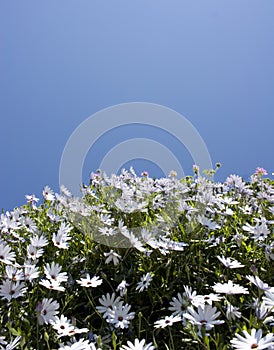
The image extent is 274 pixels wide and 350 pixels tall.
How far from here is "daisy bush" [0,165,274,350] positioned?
71.0 inches

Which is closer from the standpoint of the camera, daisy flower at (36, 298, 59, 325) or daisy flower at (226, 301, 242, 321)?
daisy flower at (226, 301, 242, 321)

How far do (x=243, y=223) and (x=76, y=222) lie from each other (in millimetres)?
1103

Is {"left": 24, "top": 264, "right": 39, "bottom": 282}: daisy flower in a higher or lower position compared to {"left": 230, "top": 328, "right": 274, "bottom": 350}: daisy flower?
higher

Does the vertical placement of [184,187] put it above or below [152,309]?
above

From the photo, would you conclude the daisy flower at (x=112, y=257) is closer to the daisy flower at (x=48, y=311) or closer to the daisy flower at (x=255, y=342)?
the daisy flower at (x=48, y=311)

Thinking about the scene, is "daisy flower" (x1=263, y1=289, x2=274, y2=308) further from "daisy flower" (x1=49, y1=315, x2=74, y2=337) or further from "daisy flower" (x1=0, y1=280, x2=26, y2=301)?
"daisy flower" (x1=0, y1=280, x2=26, y2=301)

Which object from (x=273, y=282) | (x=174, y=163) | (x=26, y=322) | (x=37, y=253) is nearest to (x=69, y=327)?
(x=26, y=322)

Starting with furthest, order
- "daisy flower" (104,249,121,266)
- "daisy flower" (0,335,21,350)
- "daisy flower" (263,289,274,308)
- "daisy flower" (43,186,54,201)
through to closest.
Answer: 1. "daisy flower" (43,186,54,201)
2. "daisy flower" (104,249,121,266)
3. "daisy flower" (0,335,21,350)
4. "daisy flower" (263,289,274,308)

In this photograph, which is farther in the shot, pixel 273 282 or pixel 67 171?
pixel 67 171

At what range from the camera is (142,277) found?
2.33 m

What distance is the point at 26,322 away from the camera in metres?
2.04

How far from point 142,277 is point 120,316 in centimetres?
35

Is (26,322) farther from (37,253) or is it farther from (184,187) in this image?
(184,187)

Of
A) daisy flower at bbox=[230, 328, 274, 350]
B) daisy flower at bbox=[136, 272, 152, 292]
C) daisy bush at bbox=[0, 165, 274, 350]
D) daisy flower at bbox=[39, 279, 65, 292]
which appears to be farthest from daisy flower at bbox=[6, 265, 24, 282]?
daisy flower at bbox=[230, 328, 274, 350]
